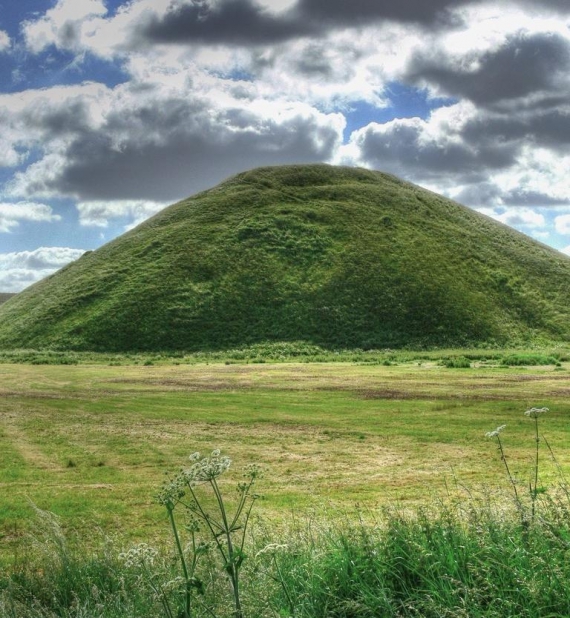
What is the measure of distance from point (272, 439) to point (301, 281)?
8610 cm

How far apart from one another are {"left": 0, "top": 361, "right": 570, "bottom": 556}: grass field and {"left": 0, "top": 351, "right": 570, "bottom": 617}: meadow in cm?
7

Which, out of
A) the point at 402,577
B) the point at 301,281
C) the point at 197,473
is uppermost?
the point at 301,281

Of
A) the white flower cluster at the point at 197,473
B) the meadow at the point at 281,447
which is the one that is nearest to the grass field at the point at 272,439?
the meadow at the point at 281,447

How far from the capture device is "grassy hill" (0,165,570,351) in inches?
3826

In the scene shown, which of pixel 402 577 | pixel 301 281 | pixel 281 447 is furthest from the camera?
pixel 301 281

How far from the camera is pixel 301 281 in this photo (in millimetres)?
109500

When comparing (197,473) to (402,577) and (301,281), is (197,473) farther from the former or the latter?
(301,281)

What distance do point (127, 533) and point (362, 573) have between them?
7.24 meters

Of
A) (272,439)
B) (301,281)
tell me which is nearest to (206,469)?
(272,439)

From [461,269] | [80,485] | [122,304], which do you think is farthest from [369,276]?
[80,485]

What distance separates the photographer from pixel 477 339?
97.2m

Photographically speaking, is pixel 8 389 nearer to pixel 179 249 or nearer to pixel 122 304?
pixel 122 304

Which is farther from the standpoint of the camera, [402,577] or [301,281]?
[301,281]

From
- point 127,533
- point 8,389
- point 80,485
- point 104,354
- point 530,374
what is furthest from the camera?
point 104,354
